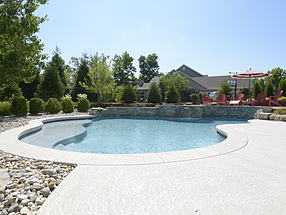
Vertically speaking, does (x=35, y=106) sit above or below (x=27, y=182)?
above

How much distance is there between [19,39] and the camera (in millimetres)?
8703

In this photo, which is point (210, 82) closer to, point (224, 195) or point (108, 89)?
Result: point (108, 89)

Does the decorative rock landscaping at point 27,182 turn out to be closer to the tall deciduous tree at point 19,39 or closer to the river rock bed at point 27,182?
the river rock bed at point 27,182

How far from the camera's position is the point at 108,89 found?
21547 millimetres

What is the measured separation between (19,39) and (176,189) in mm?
10200

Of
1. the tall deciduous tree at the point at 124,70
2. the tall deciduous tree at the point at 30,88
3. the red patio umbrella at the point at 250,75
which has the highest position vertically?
the tall deciduous tree at the point at 124,70

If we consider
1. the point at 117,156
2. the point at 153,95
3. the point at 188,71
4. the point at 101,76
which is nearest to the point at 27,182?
the point at 117,156

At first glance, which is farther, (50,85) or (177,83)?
(177,83)

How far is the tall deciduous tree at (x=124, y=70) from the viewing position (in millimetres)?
38638

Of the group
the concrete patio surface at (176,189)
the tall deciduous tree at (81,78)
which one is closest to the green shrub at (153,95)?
the tall deciduous tree at (81,78)

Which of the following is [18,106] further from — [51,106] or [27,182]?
[27,182]

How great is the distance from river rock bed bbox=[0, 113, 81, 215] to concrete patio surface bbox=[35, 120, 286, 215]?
177 mm

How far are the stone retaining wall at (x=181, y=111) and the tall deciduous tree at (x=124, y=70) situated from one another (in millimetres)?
23075

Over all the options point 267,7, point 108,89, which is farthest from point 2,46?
point 267,7
